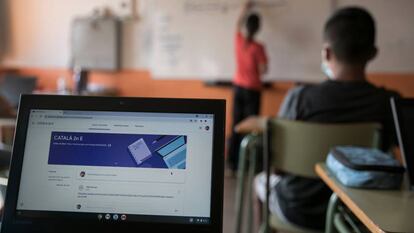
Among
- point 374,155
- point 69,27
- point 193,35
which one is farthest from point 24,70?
point 374,155

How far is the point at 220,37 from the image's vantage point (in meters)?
3.70

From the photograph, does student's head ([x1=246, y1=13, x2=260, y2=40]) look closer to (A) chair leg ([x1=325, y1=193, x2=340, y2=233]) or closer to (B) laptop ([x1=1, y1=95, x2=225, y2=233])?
(A) chair leg ([x1=325, y1=193, x2=340, y2=233])

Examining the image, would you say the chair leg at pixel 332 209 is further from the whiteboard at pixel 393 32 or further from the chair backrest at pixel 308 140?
the whiteboard at pixel 393 32

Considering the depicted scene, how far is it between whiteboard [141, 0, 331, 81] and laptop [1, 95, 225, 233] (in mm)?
2903

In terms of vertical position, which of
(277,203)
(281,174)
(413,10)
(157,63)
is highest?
(413,10)

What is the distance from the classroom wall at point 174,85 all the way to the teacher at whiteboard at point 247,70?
0.16 metres

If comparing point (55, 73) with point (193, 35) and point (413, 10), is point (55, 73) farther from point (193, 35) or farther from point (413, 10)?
point (413, 10)

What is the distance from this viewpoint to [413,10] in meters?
3.16

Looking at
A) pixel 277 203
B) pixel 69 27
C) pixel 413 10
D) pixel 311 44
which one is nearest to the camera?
pixel 277 203

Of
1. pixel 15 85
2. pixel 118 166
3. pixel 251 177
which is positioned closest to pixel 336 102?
pixel 251 177

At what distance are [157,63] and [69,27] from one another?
118 centimetres

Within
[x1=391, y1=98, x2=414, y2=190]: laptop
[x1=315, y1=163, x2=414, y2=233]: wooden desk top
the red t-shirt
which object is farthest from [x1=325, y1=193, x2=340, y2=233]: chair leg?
the red t-shirt

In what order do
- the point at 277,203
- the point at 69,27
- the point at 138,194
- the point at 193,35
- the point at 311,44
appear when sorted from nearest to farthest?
the point at 138,194 < the point at 277,203 < the point at 311,44 < the point at 193,35 < the point at 69,27

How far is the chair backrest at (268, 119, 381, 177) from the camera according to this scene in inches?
55.6
